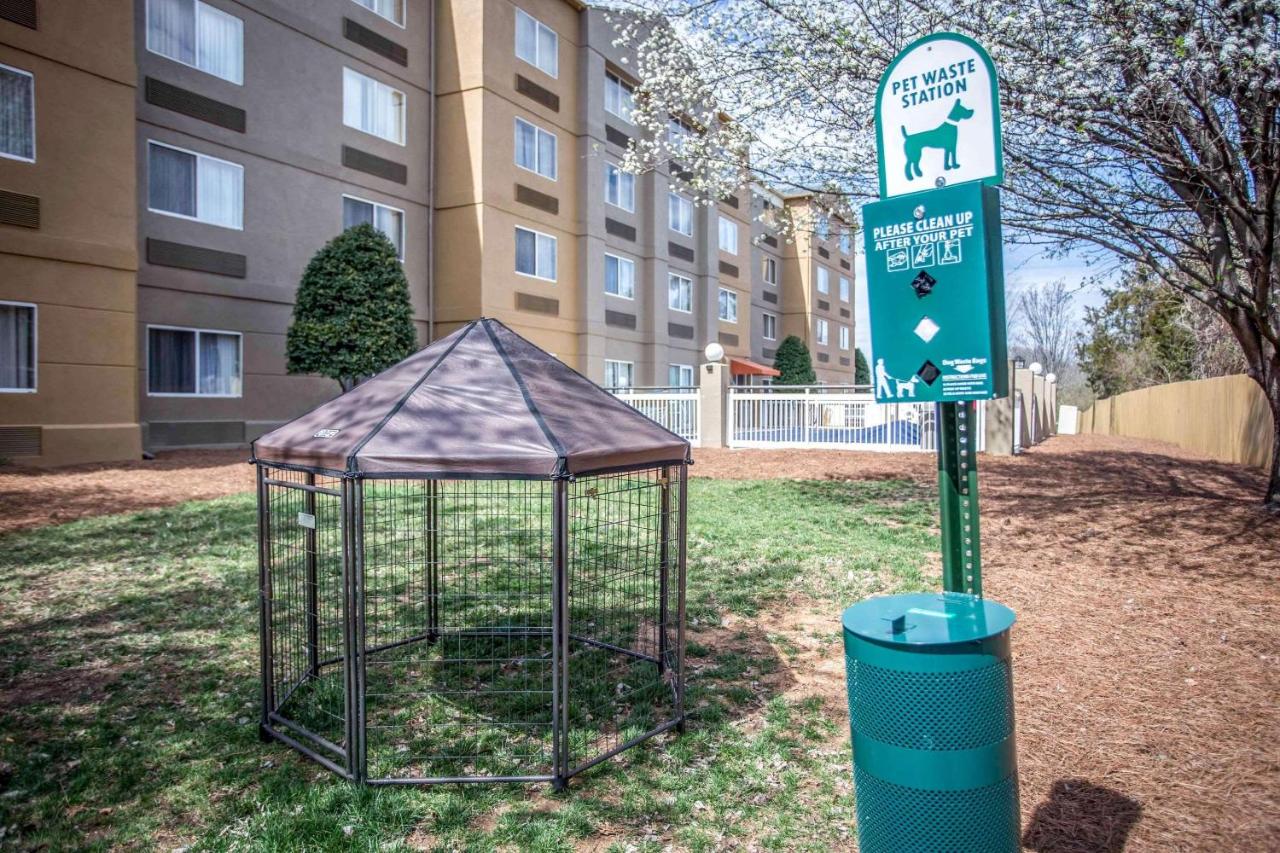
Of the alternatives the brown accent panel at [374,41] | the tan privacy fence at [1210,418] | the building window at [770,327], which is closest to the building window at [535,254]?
the brown accent panel at [374,41]

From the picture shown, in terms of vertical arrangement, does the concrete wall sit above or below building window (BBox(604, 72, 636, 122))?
below

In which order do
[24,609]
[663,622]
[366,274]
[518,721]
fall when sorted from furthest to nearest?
1. [366,274]
2. [24,609]
3. [663,622]
4. [518,721]

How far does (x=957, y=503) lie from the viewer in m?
2.87

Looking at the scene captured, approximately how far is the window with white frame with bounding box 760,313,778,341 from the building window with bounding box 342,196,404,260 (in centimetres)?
2214

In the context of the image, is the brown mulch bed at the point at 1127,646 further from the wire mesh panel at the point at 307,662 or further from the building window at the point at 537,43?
the building window at the point at 537,43

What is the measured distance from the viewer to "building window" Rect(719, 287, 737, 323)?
34.0m

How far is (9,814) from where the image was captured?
11.0 feet

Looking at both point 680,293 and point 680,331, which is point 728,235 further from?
point 680,331

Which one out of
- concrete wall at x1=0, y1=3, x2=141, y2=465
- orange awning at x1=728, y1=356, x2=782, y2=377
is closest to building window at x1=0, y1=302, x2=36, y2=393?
concrete wall at x1=0, y1=3, x2=141, y2=465

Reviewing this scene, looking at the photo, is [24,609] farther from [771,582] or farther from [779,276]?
[779,276]

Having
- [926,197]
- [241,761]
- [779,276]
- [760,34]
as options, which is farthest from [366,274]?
[779,276]

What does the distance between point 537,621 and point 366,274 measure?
1260 centimetres

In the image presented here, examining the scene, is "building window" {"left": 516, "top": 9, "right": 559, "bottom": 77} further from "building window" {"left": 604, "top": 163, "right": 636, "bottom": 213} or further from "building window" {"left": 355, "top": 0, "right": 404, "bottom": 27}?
"building window" {"left": 604, "top": 163, "right": 636, "bottom": 213}

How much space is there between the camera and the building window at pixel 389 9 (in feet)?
66.4
